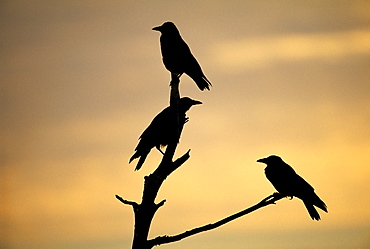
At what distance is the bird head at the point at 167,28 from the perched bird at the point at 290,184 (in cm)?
300

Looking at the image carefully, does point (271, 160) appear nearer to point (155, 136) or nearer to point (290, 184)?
point (290, 184)

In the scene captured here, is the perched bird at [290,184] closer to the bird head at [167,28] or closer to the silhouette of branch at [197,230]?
the silhouette of branch at [197,230]

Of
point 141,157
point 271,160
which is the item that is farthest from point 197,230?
point 271,160

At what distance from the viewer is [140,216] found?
643 cm

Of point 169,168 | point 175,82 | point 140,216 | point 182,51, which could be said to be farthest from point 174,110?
point 182,51

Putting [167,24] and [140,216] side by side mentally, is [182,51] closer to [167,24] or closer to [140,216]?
[167,24]

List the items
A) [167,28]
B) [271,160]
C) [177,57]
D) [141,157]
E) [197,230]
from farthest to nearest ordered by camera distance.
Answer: [271,160] < [167,28] < [177,57] < [141,157] < [197,230]

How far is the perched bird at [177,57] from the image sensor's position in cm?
904

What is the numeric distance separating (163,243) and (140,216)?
1.38ft

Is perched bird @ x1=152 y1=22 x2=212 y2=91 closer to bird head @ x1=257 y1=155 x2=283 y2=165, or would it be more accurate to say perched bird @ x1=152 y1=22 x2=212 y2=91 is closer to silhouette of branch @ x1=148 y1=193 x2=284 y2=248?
bird head @ x1=257 y1=155 x2=283 y2=165

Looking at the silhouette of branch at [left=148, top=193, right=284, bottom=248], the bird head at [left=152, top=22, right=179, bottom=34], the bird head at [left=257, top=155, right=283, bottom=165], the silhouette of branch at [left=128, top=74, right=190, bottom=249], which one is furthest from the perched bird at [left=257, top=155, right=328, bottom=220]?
the bird head at [left=152, top=22, right=179, bottom=34]

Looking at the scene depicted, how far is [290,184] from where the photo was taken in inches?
366

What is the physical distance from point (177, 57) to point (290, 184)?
292 centimetres

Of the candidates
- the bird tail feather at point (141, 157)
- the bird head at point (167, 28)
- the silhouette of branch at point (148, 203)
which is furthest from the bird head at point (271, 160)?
the silhouette of branch at point (148, 203)
